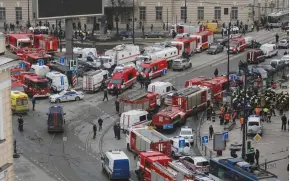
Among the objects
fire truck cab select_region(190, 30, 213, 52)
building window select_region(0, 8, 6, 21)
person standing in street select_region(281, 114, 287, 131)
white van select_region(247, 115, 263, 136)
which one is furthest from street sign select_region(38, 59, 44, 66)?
building window select_region(0, 8, 6, 21)

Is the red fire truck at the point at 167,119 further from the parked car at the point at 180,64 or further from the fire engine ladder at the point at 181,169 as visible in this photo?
the parked car at the point at 180,64

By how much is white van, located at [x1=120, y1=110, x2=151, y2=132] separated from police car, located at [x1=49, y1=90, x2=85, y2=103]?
9.63m

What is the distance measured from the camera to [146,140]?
50375mm

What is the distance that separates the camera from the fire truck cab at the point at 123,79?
226 ft

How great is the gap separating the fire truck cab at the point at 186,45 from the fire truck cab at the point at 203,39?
975mm

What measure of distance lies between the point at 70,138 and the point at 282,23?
5570 centimetres

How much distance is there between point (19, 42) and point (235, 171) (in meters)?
48.9

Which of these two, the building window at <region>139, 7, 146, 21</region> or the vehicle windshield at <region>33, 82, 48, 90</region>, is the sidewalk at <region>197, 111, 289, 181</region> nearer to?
the vehicle windshield at <region>33, 82, 48, 90</region>

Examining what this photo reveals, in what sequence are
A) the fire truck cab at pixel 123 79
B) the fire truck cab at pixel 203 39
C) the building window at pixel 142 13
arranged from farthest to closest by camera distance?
the building window at pixel 142 13 < the fire truck cab at pixel 203 39 < the fire truck cab at pixel 123 79

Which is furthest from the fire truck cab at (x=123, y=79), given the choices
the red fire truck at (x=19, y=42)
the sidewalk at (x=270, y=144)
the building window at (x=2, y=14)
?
the building window at (x=2, y=14)

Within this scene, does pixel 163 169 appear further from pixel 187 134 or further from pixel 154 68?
pixel 154 68

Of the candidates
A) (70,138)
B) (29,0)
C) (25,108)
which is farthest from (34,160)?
(29,0)

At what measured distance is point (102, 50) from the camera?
9012 cm

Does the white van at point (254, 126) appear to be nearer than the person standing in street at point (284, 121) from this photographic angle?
Yes
